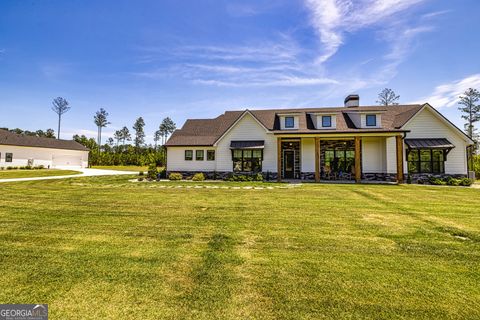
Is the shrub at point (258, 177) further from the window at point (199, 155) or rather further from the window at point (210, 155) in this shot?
the window at point (199, 155)

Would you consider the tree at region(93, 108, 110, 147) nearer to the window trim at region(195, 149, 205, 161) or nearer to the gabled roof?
the gabled roof

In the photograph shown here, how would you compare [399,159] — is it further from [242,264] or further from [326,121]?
[242,264]

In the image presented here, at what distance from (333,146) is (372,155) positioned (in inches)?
128

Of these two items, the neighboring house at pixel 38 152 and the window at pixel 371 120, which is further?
the neighboring house at pixel 38 152

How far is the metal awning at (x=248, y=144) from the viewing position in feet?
65.9

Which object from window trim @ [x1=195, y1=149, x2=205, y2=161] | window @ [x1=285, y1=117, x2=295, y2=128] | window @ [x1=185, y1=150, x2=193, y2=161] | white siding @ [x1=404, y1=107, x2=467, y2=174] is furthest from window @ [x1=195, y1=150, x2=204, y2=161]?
→ white siding @ [x1=404, y1=107, x2=467, y2=174]

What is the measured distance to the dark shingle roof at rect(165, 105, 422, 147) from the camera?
19.9 metres

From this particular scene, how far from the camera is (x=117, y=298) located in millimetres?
3057

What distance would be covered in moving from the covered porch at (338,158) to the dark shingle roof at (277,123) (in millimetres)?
1004

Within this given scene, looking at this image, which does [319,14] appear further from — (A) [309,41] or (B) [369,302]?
(B) [369,302]

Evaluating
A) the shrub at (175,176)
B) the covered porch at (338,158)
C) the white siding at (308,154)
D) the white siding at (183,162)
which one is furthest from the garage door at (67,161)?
the white siding at (308,154)

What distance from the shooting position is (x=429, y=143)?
720 inches

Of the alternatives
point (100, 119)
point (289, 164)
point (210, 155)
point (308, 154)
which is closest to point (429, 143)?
point (308, 154)

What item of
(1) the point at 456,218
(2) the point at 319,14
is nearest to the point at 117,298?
(1) the point at 456,218
